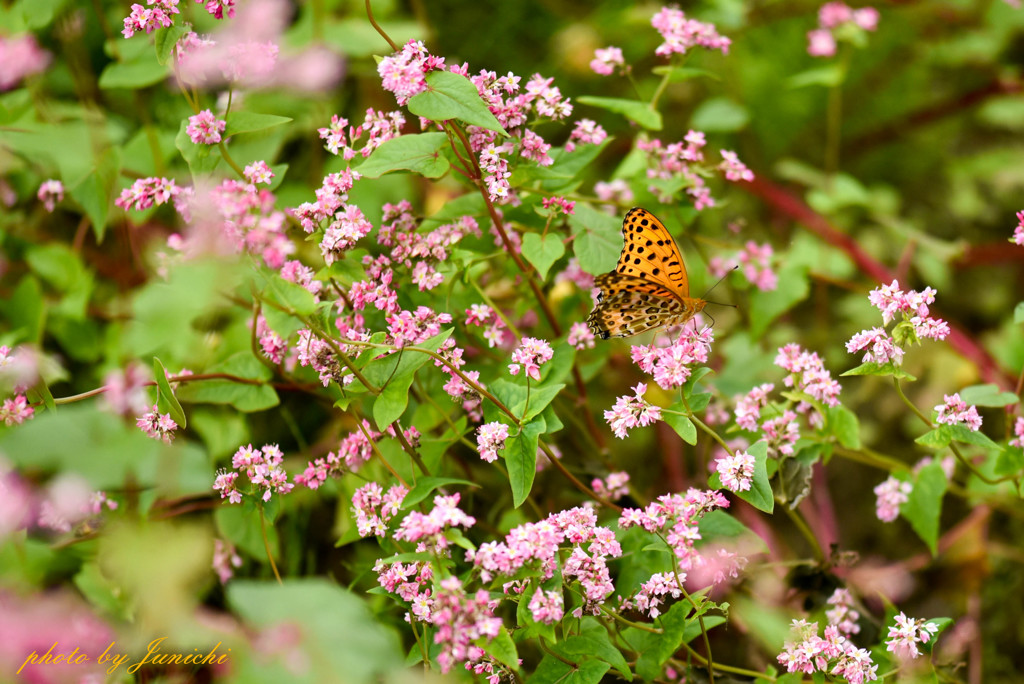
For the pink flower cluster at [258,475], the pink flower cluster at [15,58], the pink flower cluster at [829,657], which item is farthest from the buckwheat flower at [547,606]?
the pink flower cluster at [15,58]

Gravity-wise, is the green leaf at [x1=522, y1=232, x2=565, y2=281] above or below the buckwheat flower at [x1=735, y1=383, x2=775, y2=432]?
above

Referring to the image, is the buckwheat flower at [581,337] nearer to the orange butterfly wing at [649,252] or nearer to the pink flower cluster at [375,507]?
the orange butterfly wing at [649,252]

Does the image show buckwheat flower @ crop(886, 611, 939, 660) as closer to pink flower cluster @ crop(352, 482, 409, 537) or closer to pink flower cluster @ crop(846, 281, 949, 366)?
pink flower cluster @ crop(846, 281, 949, 366)

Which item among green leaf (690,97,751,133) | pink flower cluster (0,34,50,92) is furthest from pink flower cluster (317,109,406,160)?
green leaf (690,97,751,133)

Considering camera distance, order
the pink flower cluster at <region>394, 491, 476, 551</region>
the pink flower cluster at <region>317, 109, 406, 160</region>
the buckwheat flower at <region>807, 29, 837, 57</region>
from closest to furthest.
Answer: the pink flower cluster at <region>394, 491, 476, 551</region> < the pink flower cluster at <region>317, 109, 406, 160</region> < the buckwheat flower at <region>807, 29, 837, 57</region>

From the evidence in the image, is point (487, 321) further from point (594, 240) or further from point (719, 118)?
point (719, 118)

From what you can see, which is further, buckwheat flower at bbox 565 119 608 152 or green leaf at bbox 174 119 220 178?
buckwheat flower at bbox 565 119 608 152
